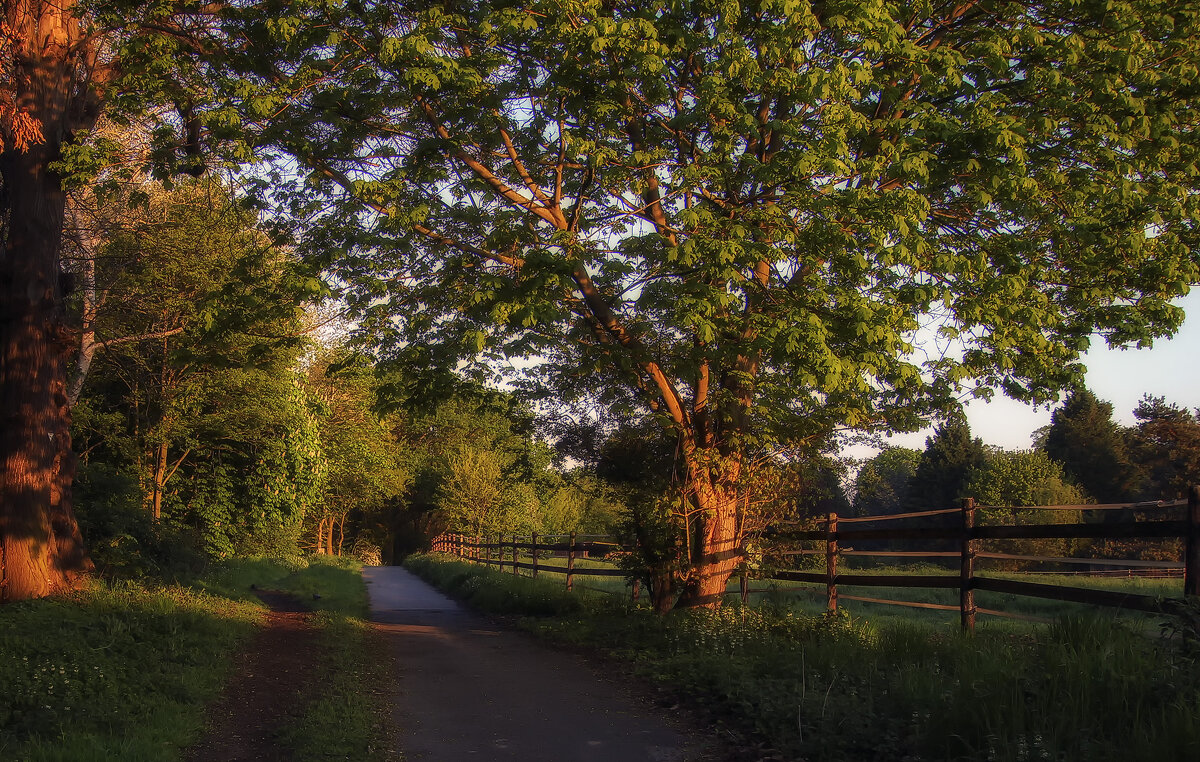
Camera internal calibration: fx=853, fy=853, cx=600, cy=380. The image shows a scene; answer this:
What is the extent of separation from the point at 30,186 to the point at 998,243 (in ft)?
41.2

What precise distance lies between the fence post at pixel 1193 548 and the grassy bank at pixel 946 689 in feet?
1.74

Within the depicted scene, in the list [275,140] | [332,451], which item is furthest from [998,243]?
[332,451]

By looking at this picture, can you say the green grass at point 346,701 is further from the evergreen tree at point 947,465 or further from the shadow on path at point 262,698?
the evergreen tree at point 947,465

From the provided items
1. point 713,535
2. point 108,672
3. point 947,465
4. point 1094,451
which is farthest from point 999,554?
point 947,465

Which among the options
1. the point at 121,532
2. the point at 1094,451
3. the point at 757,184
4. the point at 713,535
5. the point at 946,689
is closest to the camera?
the point at 946,689

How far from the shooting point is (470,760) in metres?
6.36

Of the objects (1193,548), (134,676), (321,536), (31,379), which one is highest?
(31,379)

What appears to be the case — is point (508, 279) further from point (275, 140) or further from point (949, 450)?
point (949, 450)

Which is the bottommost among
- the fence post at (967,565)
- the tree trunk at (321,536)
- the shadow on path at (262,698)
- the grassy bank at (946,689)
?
the tree trunk at (321,536)

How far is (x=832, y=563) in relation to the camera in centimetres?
1167

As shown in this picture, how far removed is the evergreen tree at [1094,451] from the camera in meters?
56.5

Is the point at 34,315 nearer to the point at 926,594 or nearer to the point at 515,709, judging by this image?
the point at 515,709

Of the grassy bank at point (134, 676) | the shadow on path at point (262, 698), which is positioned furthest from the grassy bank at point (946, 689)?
the shadow on path at point (262, 698)

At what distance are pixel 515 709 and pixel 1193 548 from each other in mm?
5769
